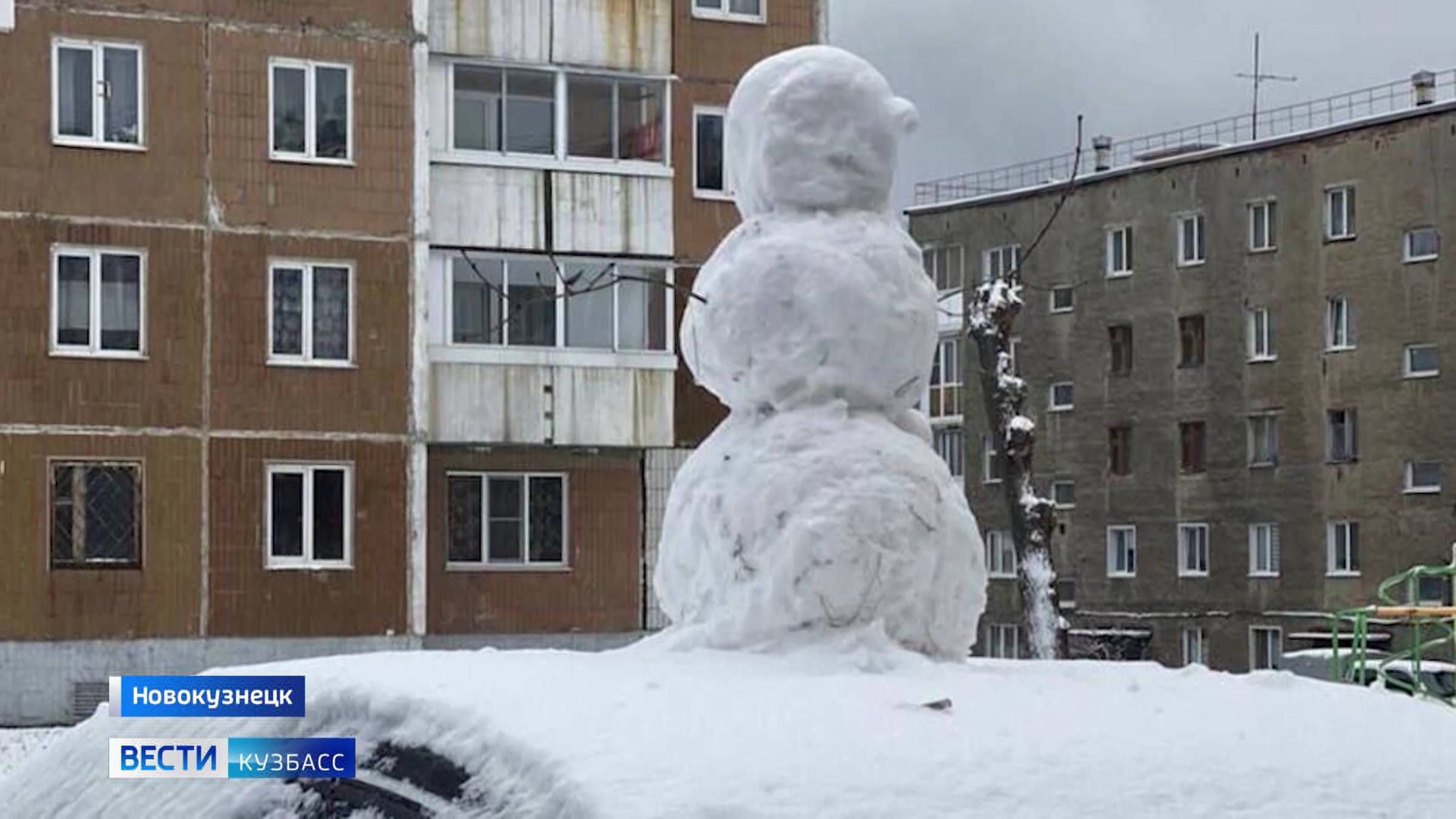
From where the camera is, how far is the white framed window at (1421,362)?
4147cm

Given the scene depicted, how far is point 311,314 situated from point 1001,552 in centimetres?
2746

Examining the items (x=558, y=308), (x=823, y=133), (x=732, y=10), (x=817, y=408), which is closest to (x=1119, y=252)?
(x=732, y=10)

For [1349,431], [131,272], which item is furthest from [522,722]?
[1349,431]

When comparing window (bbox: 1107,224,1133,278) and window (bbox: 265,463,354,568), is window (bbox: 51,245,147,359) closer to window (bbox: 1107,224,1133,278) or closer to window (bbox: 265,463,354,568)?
window (bbox: 265,463,354,568)

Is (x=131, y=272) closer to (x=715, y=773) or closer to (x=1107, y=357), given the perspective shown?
(x=715, y=773)

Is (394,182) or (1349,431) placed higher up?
(394,182)

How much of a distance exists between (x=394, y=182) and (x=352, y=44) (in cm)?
161

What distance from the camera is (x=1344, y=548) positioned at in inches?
1706

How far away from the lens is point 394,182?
89.3 ft

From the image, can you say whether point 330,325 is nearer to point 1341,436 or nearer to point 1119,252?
point 1341,436

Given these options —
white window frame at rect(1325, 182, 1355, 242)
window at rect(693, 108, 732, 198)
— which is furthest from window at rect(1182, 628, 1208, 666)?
window at rect(693, 108, 732, 198)

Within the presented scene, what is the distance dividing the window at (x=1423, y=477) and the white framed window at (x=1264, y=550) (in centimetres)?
339

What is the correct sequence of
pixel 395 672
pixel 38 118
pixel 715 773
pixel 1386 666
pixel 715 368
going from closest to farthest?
pixel 715 773
pixel 395 672
pixel 715 368
pixel 1386 666
pixel 38 118

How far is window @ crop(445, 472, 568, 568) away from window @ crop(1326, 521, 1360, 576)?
19.5 metres
